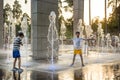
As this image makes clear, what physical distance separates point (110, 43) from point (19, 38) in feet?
83.8

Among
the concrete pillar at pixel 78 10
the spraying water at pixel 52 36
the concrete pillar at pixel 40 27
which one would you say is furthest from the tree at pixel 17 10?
the concrete pillar at pixel 40 27

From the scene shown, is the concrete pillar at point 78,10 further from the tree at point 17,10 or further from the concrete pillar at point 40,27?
the tree at point 17,10

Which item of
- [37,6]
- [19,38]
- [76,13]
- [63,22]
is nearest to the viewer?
[19,38]

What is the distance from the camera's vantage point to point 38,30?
16234 millimetres

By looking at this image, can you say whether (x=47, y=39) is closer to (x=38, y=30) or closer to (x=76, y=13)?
(x=38, y=30)

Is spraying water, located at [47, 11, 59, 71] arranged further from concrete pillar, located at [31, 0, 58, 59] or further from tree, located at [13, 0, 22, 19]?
tree, located at [13, 0, 22, 19]

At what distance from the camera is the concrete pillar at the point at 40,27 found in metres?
16.2

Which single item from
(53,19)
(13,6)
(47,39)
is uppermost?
(13,6)

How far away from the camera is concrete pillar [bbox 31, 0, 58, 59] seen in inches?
636

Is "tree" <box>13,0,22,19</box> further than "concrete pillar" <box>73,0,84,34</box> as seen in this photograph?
Yes

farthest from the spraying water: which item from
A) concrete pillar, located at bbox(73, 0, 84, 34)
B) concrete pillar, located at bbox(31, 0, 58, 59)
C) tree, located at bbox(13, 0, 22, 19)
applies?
tree, located at bbox(13, 0, 22, 19)

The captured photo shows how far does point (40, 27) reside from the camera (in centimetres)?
1633

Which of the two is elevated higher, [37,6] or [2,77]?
[37,6]

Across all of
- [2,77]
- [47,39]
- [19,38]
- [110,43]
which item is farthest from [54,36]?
[110,43]
